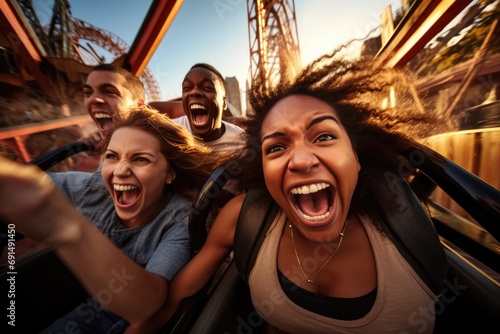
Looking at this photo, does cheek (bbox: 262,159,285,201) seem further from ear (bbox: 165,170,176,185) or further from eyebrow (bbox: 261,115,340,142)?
ear (bbox: 165,170,176,185)

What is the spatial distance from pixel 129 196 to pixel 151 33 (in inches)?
120

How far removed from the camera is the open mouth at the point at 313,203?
0.81 meters

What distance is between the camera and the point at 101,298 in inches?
27.0

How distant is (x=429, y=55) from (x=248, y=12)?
11.5 metres

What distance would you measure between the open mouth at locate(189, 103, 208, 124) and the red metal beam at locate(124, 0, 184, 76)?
4.97ft

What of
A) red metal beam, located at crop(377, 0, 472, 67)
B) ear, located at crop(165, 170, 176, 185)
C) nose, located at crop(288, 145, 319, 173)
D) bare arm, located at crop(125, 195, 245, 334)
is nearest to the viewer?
nose, located at crop(288, 145, 319, 173)

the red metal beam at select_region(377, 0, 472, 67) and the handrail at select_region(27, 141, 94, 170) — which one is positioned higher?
the red metal beam at select_region(377, 0, 472, 67)

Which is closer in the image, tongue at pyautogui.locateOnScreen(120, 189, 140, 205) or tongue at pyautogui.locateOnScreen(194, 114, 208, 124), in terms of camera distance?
tongue at pyautogui.locateOnScreen(120, 189, 140, 205)

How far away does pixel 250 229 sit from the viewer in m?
0.86

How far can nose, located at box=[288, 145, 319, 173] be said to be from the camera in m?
0.76

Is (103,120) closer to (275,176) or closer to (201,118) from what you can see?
(201,118)

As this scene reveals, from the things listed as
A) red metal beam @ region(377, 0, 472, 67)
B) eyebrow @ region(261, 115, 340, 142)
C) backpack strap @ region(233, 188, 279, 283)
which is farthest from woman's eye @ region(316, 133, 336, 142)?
red metal beam @ region(377, 0, 472, 67)

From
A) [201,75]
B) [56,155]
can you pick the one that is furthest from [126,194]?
[201,75]

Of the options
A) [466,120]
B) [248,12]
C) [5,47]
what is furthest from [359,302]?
[248,12]
